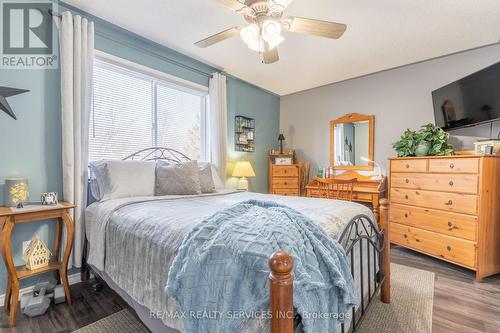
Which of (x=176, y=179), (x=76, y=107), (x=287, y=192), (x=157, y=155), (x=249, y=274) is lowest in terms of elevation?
(x=287, y=192)

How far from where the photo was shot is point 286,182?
413 centimetres

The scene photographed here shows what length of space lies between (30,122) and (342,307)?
2.53 m

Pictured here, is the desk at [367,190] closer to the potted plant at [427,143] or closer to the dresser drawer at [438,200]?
the dresser drawer at [438,200]

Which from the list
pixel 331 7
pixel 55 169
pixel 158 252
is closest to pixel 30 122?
pixel 55 169

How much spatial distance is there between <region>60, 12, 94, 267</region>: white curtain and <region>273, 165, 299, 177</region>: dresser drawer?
277 cm

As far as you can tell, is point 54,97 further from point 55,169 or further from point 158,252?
point 158,252

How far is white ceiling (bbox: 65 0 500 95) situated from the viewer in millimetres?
2125

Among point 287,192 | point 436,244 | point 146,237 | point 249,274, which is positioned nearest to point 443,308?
point 436,244

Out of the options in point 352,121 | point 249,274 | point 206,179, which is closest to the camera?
point 249,274

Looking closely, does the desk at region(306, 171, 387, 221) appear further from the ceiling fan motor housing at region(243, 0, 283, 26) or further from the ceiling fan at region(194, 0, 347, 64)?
the ceiling fan motor housing at region(243, 0, 283, 26)

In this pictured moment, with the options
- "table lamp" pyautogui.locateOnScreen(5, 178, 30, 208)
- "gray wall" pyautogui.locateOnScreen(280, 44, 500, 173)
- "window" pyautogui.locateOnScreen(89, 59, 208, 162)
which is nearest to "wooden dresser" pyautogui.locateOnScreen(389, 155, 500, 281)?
"gray wall" pyautogui.locateOnScreen(280, 44, 500, 173)

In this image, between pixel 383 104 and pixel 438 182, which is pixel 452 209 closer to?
pixel 438 182

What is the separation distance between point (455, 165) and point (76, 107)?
3.61 metres

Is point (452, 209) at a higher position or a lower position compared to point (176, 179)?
lower
